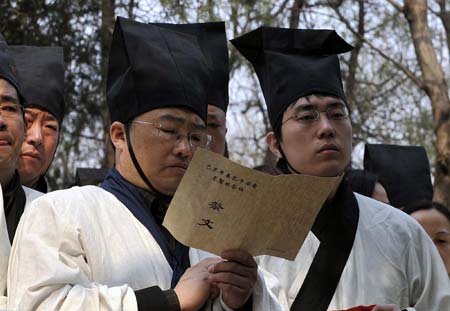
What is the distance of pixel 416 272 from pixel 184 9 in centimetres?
761

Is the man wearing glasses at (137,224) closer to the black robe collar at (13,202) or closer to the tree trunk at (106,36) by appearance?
the black robe collar at (13,202)

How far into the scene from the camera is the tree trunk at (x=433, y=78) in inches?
436

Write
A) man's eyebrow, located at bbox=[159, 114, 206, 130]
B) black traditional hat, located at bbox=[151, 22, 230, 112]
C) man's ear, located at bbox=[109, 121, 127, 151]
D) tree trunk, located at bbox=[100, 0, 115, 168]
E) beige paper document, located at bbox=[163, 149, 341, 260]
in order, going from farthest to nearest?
tree trunk, located at bbox=[100, 0, 115, 168] < black traditional hat, located at bbox=[151, 22, 230, 112] < man's ear, located at bbox=[109, 121, 127, 151] < man's eyebrow, located at bbox=[159, 114, 206, 130] < beige paper document, located at bbox=[163, 149, 341, 260]

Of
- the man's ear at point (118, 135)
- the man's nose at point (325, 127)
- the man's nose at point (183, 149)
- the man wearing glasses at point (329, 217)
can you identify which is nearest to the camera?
the man's nose at point (183, 149)

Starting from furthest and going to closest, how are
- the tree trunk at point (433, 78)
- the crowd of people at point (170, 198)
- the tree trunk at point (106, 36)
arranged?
the tree trunk at point (106, 36) < the tree trunk at point (433, 78) < the crowd of people at point (170, 198)

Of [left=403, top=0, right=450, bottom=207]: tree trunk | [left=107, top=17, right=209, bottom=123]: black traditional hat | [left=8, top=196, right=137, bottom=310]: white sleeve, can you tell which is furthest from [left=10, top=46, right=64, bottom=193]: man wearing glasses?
[left=403, top=0, right=450, bottom=207]: tree trunk

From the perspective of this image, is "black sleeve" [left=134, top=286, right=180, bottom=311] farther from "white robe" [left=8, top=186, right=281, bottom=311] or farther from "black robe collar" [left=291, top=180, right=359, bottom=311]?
"black robe collar" [left=291, top=180, right=359, bottom=311]

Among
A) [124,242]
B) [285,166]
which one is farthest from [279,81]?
[124,242]

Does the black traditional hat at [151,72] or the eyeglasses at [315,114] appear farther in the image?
the eyeglasses at [315,114]

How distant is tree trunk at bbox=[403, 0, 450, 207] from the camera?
11078 mm

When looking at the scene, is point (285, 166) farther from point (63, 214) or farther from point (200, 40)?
point (63, 214)

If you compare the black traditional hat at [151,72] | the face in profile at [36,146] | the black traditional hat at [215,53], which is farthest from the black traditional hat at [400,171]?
the black traditional hat at [151,72]

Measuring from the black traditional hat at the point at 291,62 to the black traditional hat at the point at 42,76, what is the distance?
4.09 ft

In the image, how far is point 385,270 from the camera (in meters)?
5.25
